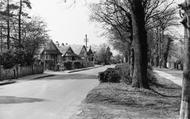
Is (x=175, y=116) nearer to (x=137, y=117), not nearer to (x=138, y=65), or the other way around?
(x=137, y=117)

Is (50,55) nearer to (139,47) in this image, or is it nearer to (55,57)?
(55,57)

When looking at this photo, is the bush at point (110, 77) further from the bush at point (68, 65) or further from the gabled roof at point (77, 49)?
the gabled roof at point (77, 49)

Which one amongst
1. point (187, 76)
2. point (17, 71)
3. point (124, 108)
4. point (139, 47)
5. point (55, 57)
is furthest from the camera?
point (55, 57)

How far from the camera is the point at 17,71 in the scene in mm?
29469

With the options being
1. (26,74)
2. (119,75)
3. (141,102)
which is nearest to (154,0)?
(119,75)

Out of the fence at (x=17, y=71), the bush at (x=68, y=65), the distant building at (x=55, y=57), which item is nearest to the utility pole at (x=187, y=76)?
the fence at (x=17, y=71)

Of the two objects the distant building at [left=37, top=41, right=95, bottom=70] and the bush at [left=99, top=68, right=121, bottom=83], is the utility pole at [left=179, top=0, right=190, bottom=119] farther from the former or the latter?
the distant building at [left=37, top=41, right=95, bottom=70]

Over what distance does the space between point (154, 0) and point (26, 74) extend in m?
18.4

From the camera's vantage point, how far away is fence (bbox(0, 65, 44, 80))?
1046 inches

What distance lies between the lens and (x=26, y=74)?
33.5 meters

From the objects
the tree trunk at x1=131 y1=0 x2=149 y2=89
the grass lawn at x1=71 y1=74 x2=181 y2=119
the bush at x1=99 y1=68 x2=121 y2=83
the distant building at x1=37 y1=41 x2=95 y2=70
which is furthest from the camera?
the distant building at x1=37 y1=41 x2=95 y2=70

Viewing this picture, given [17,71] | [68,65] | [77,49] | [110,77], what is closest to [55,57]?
[68,65]

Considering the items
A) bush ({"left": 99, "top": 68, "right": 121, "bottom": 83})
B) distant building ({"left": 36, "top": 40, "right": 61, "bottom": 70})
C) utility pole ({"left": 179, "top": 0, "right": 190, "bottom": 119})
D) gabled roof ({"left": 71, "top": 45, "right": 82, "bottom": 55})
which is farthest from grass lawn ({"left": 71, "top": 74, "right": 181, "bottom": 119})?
gabled roof ({"left": 71, "top": 45, "right": 82, "bottom": 55})

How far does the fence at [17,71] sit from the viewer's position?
87.1 feet
